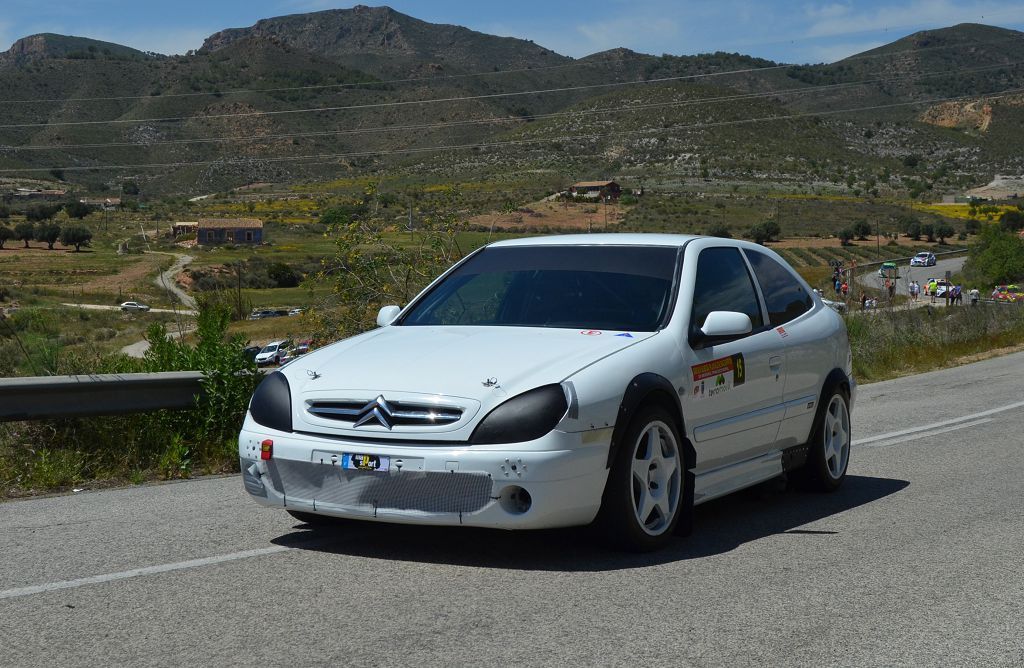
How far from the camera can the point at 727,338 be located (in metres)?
6.75

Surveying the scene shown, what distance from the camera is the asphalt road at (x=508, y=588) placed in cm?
447

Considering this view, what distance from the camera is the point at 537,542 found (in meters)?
6.20

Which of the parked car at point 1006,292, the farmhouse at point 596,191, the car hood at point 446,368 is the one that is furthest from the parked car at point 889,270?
the car hood at point 446,368

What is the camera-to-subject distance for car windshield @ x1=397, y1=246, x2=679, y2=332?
21.8 feet

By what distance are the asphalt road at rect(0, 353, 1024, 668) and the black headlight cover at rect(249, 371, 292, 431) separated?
642 millimetres

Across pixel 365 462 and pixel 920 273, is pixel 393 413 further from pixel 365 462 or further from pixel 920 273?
pixel 920 273

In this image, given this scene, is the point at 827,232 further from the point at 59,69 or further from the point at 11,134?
the point at 59,69

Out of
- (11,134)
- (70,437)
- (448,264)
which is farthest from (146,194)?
(70,437)

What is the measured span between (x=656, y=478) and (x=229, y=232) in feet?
211

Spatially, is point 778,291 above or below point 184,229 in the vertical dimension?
above

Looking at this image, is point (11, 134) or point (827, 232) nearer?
point (827, 232)

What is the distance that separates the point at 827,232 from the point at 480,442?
88.8m

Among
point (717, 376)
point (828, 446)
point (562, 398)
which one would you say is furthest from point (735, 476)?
point (562, 398)

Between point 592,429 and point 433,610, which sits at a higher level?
point 592,429
